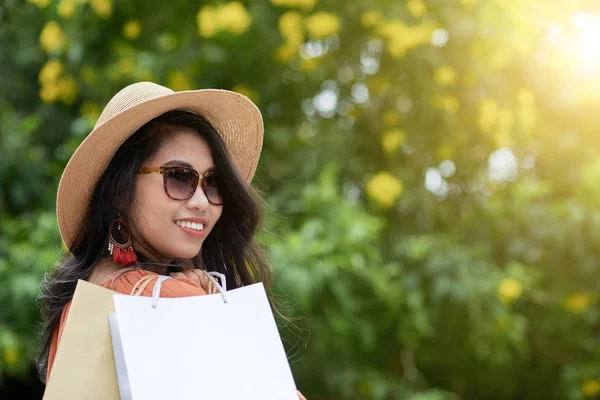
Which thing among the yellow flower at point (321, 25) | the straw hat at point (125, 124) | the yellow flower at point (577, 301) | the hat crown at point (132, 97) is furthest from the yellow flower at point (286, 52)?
the hat crown at point (132, 97)

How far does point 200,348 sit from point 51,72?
3.58 m

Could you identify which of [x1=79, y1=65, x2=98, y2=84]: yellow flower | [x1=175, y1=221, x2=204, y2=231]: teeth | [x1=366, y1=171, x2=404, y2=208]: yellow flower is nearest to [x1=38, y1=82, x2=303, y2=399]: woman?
[x1=175, y1=221, x2=204, y2=231]: teeth

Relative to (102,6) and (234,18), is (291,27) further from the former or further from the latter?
(102,6)

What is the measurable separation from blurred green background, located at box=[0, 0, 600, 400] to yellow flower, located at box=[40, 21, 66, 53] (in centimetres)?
1

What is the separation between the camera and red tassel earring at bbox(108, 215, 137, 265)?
143cm

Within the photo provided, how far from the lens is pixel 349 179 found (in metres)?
4.59

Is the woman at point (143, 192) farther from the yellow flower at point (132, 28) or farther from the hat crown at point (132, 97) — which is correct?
the yellow flower at point (132, 28)

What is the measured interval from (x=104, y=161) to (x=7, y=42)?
3727 millimetres

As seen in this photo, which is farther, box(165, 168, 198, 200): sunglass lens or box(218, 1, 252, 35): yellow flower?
box(218, 1, 252, 35): yellow flower

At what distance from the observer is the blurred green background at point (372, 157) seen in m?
3.91

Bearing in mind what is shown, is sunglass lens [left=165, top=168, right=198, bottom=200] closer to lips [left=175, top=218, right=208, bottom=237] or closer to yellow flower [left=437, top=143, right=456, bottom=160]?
lips [left=175, top=218, right=208, bottom=237]

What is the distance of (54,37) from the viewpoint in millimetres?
4355

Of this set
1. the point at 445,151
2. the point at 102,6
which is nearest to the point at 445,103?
the point at 445,151

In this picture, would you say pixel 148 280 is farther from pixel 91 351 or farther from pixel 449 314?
pixel 449 314
